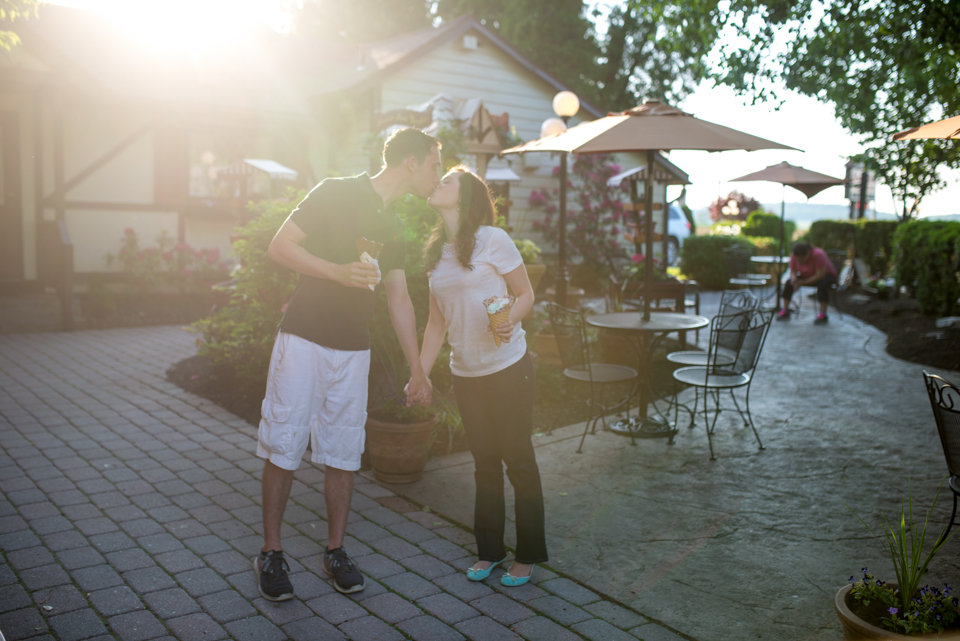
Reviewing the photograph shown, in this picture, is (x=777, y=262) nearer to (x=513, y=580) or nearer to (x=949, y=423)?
(x=949, y=423)

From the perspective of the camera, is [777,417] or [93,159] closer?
[777,417]

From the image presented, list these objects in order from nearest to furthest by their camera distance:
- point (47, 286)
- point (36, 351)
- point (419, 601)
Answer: point (419, 601), point (36, 351), point (47, 286)

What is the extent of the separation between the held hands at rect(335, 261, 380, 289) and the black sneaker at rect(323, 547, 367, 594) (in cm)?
128

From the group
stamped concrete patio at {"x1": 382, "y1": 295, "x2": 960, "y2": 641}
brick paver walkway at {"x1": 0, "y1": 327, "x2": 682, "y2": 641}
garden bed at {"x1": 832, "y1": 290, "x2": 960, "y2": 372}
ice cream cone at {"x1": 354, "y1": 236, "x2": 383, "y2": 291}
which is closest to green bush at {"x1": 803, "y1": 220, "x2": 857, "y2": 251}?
garden bed at {"x1": 832, "y1": 290, "x2": 960, "y2": 372}

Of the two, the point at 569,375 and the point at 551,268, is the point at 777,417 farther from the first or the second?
the point at 551,268

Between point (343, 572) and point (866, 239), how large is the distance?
17812 mm

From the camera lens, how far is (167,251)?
43.0 ft

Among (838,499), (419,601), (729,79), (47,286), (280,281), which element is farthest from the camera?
(47,286)

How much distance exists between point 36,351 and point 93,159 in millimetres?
5098

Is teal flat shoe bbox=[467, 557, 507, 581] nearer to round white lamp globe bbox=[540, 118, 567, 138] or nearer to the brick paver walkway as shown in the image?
the brick paver walkway

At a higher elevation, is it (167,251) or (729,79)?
(729,79)

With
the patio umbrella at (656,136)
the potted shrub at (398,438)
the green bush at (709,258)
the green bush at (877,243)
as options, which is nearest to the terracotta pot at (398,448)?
the potted shrub at (398,438)

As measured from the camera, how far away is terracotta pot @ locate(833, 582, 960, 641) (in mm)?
2467

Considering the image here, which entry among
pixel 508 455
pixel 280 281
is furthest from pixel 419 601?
pixel 280 281
